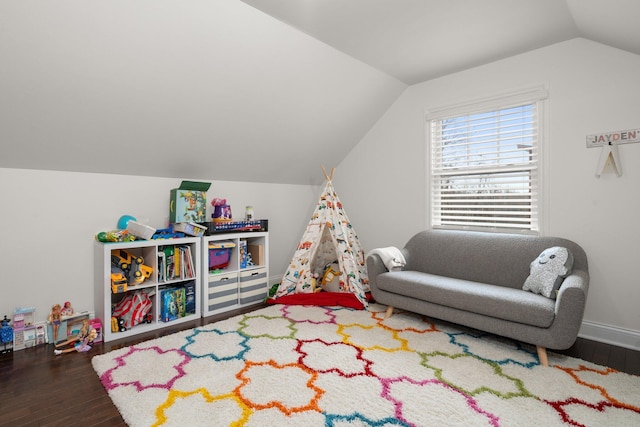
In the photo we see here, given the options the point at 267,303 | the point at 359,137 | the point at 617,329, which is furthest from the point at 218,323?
the point at 617,329

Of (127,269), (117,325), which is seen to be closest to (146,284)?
(127,269)

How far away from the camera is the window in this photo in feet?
10.2

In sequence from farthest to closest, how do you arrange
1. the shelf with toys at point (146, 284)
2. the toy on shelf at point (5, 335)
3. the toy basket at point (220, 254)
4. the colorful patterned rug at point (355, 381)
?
the toy basket at point (220, 254), the shelf with toys at point (146, 284), the toy on shelf at point (5, 335), the colorful patterned rug at point (355, 381)

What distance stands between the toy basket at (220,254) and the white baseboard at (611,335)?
3183mm

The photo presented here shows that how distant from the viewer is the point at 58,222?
9.06 feet

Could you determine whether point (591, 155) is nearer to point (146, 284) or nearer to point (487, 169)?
point (487, 169)

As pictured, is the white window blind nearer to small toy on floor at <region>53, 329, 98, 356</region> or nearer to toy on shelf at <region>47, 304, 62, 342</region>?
small toy on floor at <region>53, 329, 98, 356</region>

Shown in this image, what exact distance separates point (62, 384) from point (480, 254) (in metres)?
3.17

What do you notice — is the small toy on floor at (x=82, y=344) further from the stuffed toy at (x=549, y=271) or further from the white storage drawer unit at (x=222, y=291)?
the stuffed toy at (x=549, y=271)

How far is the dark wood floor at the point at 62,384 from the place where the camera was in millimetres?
1740

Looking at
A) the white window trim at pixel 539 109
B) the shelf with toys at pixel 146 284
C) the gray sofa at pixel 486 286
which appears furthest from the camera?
the white window trim at pixel 539 109

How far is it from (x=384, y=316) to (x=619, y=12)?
2668 mm

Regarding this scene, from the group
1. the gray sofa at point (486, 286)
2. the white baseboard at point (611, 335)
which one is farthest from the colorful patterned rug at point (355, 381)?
the white baseboard at point (611, 335)

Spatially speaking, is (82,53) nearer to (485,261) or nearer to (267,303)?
(267,303)
